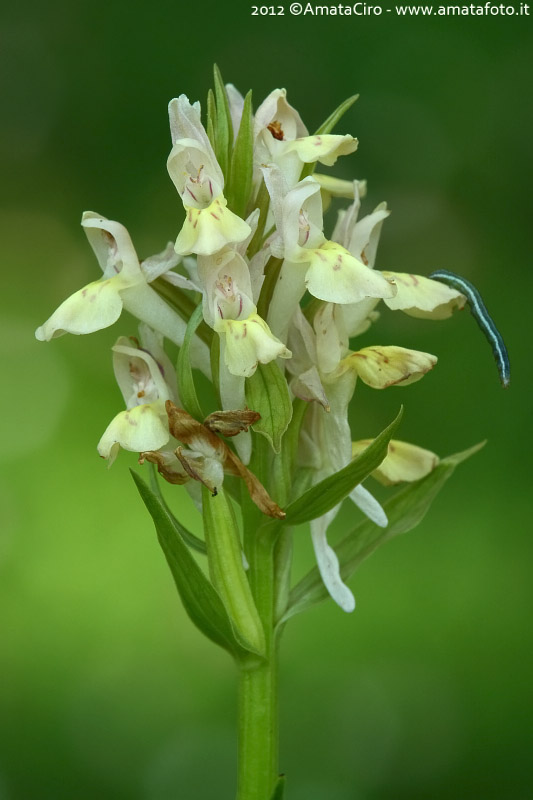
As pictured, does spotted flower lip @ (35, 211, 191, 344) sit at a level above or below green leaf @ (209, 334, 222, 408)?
above

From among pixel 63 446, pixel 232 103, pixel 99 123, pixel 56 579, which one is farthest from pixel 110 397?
pixel 232 103

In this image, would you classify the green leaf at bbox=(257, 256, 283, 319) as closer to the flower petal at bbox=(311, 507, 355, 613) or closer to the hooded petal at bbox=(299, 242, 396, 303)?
the hooded petal at bbox=(299, 242, 396, 303)

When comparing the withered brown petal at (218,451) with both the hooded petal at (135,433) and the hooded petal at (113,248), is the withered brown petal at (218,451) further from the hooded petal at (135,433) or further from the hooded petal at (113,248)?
the hooded petal at (113,248)

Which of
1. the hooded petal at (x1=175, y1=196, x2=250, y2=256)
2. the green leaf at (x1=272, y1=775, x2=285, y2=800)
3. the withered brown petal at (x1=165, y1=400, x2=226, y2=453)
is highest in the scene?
the hooded petal at (x1=175, y1=196, x2=250, y2=256)

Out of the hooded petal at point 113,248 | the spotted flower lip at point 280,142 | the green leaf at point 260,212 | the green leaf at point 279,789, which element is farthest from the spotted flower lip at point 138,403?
the green leaf at point 279,789

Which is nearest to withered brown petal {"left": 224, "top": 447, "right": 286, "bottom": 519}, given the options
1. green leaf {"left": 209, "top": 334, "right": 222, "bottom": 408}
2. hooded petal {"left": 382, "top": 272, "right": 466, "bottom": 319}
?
green leaf {"left": 209, "top": 334, "right": 222, "bottom": 408}

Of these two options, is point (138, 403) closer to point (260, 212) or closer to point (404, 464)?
point (260, 212)

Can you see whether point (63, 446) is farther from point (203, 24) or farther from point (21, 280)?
point (203, 24)
